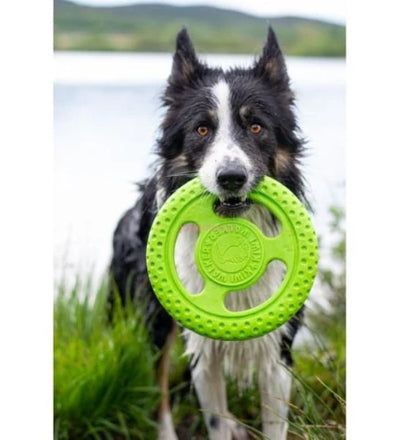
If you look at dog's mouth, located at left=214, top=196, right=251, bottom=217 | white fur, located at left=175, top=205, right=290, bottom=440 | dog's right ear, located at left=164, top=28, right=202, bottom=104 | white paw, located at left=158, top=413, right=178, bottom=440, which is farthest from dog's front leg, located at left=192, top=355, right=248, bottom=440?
dog's right ear, located at left=164, top=28, right=202, bottom=104

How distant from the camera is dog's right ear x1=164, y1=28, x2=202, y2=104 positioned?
4.39 meters

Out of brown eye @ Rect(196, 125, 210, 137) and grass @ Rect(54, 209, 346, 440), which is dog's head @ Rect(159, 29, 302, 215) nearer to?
brown eye @ Rect(196, 125, 210, 137)

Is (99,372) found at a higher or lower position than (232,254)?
lower

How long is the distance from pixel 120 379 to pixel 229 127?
54.7 inches

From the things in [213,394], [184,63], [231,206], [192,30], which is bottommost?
[213,394]

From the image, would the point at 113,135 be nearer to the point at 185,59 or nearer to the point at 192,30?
the point at 192,30

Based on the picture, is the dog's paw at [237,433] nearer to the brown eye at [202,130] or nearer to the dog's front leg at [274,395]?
the dog's front leg at [274,395]

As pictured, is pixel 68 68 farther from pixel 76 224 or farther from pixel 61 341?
pixel 61 341

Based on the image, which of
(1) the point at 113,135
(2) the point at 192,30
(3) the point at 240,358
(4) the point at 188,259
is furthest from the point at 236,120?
(1) the point at 113,135

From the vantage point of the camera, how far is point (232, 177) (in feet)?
12.7

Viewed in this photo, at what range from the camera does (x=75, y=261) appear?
196 inches

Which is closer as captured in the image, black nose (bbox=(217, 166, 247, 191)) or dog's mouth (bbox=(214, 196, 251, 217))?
black nose (bbox=(217, 166, 247, 191))
